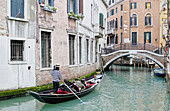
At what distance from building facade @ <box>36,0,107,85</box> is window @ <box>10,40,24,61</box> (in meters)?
0.65

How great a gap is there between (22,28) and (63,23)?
2410mm

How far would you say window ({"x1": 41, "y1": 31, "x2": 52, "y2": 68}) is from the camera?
29.5 feet

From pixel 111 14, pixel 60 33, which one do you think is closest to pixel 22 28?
pixel 60 33

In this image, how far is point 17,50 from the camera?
807cm

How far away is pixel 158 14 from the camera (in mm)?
25594

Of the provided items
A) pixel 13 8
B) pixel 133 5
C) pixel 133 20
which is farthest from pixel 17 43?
pixel 133 5

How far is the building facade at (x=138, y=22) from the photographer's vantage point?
84.1 feet

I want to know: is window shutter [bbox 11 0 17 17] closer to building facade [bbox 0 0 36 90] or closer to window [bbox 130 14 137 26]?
building facade [bbox 0 0 36 90]

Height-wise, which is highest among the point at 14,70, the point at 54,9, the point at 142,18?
the point at 142,18

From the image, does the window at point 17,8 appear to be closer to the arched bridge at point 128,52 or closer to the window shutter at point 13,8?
the window shutter at point 13,8

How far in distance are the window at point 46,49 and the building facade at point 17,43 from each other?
63 cm

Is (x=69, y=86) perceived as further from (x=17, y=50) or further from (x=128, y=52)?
(x=128, y=52)

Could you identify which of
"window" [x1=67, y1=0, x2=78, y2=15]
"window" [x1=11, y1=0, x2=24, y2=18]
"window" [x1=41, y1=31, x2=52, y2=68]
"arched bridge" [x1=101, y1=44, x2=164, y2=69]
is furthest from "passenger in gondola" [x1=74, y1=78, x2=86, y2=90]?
"arched bridge" [x1=101, y1=44, x2=164, y2=69]

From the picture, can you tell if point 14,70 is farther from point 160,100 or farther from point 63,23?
point 160,100
